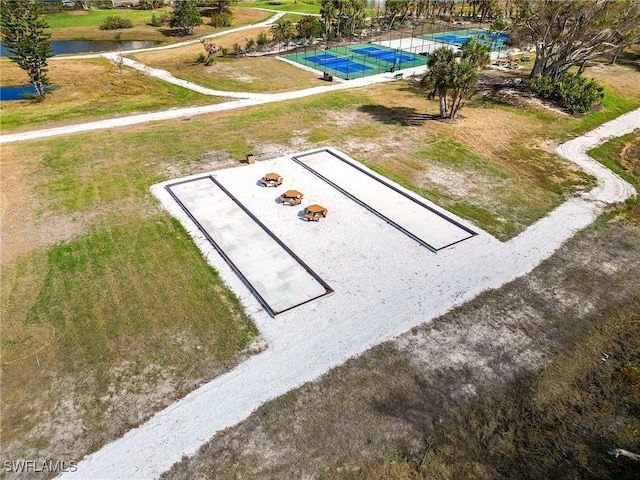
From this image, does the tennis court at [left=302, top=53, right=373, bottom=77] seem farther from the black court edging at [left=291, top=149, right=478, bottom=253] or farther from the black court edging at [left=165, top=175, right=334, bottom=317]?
the black court edging at [left=165, top=175, right=334, bottom=317]

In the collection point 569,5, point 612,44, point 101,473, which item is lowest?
point 101,473

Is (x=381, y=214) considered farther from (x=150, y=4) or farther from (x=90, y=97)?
(x=150, y=4)

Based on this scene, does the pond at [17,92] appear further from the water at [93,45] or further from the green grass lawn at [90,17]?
the green grass lawn at [90,17]

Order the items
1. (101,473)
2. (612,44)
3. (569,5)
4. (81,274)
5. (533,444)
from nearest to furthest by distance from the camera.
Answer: (101,473), (533,444), (81,274), (569,5), (612,44)

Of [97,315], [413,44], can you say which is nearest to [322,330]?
[97,315]

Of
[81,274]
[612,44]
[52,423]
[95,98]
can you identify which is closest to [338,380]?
→ [52,423]

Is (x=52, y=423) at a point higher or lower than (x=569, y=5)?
lower

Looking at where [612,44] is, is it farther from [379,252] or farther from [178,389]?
[178,389]
